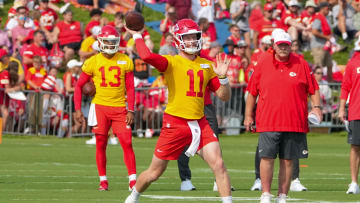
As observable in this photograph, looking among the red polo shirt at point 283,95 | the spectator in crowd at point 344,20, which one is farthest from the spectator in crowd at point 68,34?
the red polo shirt at point 283,95

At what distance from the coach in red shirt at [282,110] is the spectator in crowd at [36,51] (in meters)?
14.4

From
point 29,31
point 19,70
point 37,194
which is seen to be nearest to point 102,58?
point 37,194

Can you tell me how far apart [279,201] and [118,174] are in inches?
202

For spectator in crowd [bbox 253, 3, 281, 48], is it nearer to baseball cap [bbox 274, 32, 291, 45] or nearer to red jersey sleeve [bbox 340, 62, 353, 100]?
red jersey sleeve [bbox 340, 62, 353, 100]

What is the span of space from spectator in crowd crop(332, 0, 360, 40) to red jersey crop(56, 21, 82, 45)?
8342mm

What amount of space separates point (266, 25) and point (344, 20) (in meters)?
3.40

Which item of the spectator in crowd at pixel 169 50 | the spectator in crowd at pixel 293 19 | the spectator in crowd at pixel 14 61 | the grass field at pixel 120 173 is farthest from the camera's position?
the spectator in crowd at pixel 293 19

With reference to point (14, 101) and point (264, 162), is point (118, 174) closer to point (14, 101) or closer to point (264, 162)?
point (264, 162)

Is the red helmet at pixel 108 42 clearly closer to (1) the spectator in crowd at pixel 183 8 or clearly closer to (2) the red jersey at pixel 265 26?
(1) the spectator in crowd at pixel 183 8

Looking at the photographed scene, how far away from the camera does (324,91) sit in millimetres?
24500

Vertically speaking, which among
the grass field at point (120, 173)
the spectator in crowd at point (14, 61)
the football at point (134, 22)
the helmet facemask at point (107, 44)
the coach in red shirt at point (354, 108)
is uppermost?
the football at point (134, 22)

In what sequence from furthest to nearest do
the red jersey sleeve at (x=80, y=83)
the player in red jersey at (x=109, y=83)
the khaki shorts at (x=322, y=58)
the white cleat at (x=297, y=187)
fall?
the khaki shorts at (x=322, y=58) → the red jersey sleeve at (x=80, y=83) → the player in red jersey at (x=109, y=83) → the white cleat at (x=297, y=187)

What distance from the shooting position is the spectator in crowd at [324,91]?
24.4 meters

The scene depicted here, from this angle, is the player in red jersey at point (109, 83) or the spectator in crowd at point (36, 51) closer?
the player in red jersey at point (109, 83)
